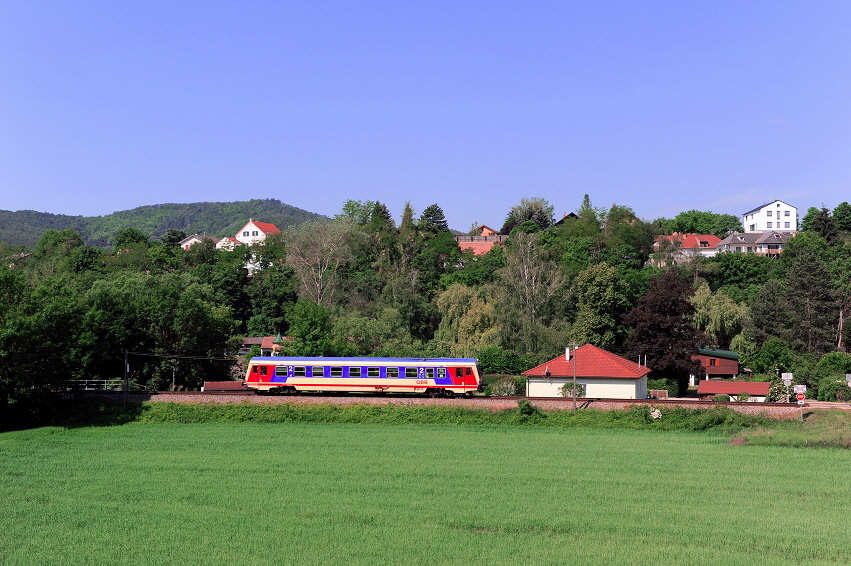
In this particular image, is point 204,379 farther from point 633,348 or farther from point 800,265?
point 800,265

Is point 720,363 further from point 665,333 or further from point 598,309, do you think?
point 665,333

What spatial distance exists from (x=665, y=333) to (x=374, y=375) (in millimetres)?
24577

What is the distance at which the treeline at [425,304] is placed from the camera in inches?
1978

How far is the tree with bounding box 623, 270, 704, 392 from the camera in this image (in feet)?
188

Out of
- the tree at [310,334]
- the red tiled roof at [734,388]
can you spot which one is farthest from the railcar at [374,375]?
the red tiled roof at [734,388]

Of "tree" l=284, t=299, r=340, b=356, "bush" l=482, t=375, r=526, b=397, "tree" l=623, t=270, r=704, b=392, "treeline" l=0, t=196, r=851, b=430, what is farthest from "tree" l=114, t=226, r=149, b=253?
"tree" l=623, t=270, r=704, b=392

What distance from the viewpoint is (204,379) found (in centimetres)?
5794

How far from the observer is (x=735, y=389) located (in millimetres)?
54156

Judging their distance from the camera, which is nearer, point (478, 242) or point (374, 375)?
point (374, 375)

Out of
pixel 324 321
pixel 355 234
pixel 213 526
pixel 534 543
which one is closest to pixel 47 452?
pixel 213 526

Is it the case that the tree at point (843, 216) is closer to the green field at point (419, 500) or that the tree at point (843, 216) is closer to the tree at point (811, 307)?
the tree at point (811, 307)

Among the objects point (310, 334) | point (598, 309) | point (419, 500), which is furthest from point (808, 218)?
Answer: point (419, 500)

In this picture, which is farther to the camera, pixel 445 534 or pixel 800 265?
pixel 800 265

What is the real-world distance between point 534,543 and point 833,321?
60.4m
